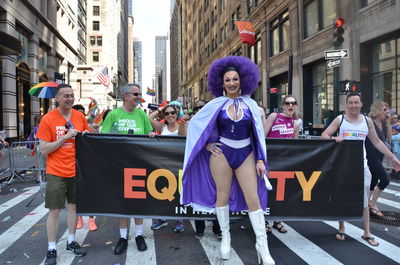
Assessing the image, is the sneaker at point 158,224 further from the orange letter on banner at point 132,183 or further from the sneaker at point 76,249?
the sneaker at point 76,249

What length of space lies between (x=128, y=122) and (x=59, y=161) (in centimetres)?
103

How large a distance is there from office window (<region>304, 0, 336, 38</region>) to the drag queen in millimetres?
16197

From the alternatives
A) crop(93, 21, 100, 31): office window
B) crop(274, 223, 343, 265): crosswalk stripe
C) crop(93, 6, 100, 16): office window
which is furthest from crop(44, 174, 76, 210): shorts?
crop(93, 6, 100, 16): office window

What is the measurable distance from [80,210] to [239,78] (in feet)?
8.85

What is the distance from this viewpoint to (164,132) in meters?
5.23

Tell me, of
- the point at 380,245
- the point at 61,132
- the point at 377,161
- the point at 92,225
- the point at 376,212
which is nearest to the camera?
the point at 61,132

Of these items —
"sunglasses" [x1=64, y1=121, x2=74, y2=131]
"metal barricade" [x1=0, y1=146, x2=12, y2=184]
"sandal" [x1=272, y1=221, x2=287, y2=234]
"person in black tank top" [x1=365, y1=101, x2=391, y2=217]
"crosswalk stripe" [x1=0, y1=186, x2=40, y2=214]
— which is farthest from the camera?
"metal barricade" [x1=0, y1=146, x2=12, y2=184]

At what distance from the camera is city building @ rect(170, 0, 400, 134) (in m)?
13.8

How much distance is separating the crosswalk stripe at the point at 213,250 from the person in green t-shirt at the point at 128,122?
0.83 m

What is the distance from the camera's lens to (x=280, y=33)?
23359 millimetres

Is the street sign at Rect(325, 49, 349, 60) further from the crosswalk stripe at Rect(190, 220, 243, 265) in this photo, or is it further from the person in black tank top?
the crosswalk stripe at Rect(190, 220, 243, 265)

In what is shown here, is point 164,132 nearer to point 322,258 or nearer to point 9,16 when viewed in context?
point 322,258

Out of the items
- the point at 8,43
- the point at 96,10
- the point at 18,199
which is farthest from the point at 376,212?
the point at 96,10

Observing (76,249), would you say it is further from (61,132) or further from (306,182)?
(306,182)
